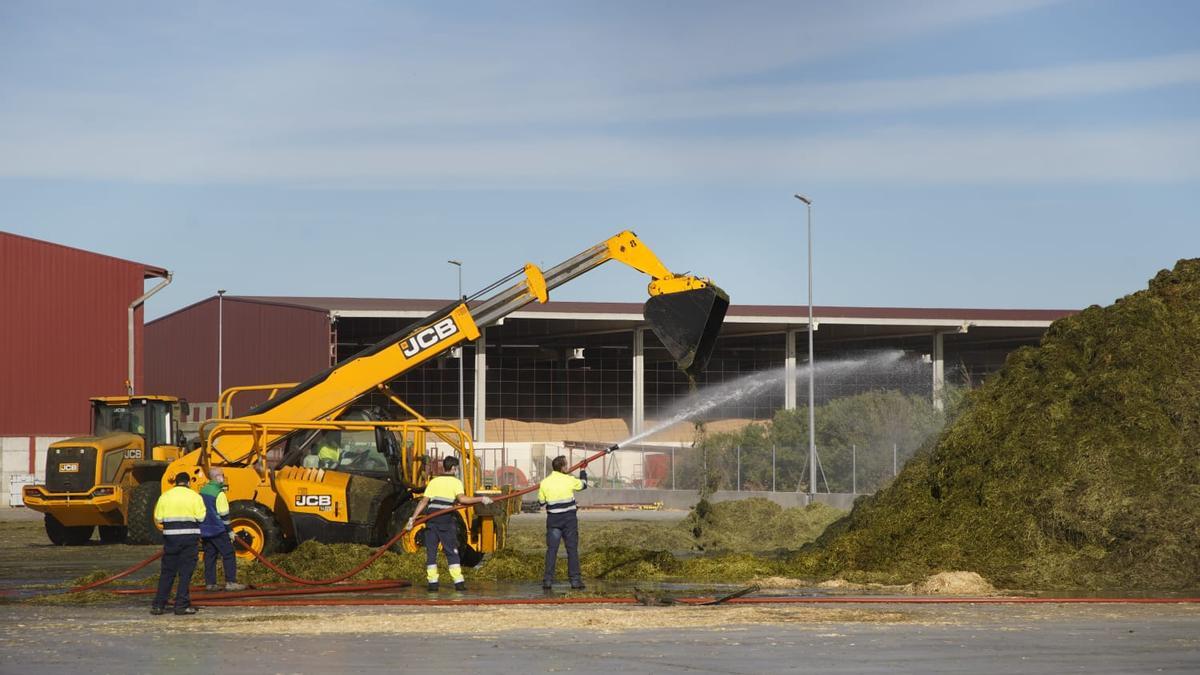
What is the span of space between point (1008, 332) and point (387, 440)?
55.1 meters

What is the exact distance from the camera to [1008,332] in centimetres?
7338

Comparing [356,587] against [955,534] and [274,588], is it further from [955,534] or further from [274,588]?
[955,534]

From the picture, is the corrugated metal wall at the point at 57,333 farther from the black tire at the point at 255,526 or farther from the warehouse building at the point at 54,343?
the black tire at the point at 255,526

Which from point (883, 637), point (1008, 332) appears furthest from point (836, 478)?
point (883, 637)

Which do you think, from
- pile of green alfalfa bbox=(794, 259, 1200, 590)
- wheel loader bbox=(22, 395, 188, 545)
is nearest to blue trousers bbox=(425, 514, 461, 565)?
pile of green alfalfa bbox=(794, 259, 1200, 590)

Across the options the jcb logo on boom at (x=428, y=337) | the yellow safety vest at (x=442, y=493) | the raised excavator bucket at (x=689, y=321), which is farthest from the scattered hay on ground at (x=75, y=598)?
the raised excavator bucket at (x=689, y=321)

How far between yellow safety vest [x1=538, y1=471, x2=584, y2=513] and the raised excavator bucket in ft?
8.49

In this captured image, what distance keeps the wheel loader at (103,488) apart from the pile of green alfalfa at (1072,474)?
13378 mm

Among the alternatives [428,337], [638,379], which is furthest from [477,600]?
[638,379]

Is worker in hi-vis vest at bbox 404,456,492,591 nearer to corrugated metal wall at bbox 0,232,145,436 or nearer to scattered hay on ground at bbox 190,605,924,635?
scattered hay on ground at bbox 190,605,924,635

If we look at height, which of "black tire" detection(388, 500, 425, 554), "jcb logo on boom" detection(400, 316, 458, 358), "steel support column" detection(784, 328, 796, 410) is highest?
"steel support column" detection(784, 328, 796, 410)

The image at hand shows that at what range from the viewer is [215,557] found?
19.4 meters

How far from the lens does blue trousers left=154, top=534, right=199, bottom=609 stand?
55.2ft

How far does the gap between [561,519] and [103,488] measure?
14.3 meters
